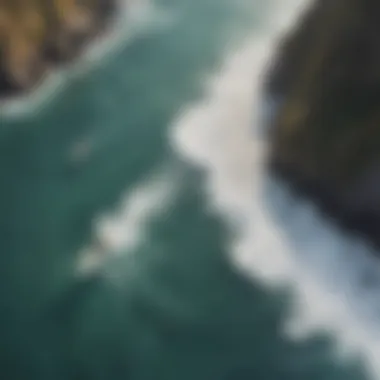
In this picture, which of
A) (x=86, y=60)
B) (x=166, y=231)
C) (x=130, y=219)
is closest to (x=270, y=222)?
(x=166, y=231)

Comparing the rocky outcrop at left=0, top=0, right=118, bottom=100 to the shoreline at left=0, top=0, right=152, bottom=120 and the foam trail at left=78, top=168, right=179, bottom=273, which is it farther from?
the foam trail at left=78, top=168, right=179, bottom=273

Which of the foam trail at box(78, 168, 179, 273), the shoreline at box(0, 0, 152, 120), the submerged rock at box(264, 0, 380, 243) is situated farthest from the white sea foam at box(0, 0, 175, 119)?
the submerged rock at box(264, 0, 380, 243)

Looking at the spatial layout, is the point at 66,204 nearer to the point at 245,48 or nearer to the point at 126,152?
the point at 126,152

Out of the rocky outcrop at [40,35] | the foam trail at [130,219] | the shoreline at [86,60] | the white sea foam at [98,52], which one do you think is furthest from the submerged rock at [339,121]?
the rocky outcrop at [40,35]

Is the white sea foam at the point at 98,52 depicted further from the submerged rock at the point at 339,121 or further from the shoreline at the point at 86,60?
the submerged rock at the point at 339,121

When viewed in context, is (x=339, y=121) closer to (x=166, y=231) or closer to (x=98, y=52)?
A: (x=166, y=231)
